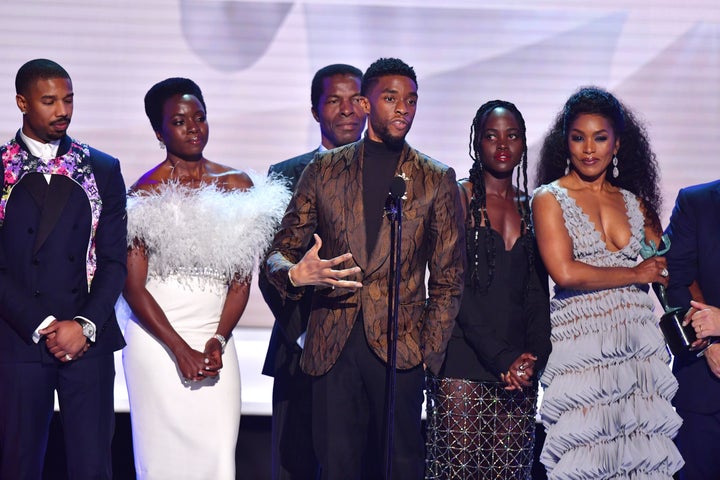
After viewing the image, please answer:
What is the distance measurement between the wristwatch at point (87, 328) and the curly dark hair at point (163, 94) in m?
1.05

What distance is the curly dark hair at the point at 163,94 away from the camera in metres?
4.49

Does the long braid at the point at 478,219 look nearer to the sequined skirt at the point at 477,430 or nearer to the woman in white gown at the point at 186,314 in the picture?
the sequined skirt at the point at 477,430

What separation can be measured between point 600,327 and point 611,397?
0.28 meters

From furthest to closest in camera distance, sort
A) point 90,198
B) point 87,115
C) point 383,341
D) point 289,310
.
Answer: point 87,115, point 289,310, point 90,198, point 383,341

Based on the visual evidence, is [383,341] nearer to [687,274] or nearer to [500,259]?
[500,259]

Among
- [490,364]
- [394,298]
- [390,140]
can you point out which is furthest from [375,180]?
[490,364]

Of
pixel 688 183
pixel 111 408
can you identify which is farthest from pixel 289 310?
pixel 688 183

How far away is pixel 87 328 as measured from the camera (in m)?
3.88

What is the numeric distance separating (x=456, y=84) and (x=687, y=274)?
9.62ft

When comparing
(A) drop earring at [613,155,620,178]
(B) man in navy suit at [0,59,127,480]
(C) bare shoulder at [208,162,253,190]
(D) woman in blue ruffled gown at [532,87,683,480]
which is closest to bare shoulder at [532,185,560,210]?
(D) woman in blue ruffled gown at [532,87,683,480]

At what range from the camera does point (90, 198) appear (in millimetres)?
4004

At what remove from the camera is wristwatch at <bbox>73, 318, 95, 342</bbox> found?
388 cm

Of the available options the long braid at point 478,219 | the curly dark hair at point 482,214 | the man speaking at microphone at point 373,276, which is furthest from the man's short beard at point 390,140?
the curly dark hair at point 482,214

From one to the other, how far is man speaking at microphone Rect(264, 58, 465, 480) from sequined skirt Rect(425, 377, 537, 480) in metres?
0.48
